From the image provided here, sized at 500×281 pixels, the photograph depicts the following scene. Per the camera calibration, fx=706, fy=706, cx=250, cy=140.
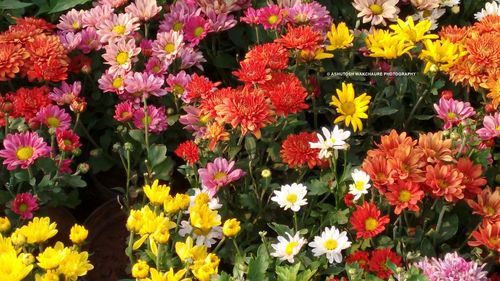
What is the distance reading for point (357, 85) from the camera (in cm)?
226

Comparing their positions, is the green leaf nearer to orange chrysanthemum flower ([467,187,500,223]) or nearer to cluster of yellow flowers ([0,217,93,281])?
cluster of yellow flowers ([0,217,93,281])

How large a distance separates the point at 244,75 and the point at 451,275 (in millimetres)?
759

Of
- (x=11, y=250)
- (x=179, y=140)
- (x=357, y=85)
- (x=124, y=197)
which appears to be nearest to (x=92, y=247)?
(x=124, y=197)

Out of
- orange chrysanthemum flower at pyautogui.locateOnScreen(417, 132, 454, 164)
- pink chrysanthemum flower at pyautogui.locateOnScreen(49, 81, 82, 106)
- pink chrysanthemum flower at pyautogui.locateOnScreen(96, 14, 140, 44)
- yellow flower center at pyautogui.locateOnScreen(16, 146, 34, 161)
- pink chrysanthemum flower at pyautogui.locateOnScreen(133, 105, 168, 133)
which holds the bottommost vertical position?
pink chrysanthemum flower at pyautogui.locateOnScreen(133, 105, 168, 133)

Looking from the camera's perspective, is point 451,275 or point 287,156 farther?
point 287,156

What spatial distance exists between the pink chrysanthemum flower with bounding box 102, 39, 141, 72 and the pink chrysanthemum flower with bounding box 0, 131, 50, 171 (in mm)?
385

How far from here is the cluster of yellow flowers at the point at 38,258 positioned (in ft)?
4.45

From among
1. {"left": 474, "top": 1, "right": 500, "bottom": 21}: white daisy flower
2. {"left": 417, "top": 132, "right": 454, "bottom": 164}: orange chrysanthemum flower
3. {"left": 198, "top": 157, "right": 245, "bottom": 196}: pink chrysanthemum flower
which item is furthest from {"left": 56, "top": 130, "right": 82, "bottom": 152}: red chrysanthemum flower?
{"left": 474, "top": 1, "right": 500, "bottom": 21}: white daisy flower

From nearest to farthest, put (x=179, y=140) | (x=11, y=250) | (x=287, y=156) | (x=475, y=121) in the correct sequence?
(x=11, y=250), (x=287, y=156), (x=475, y=121), (x=179, y=140)

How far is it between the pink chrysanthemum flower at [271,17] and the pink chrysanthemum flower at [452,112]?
0.55 meters

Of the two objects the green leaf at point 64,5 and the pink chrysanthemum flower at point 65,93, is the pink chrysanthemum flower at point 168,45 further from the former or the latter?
the green leaf at point 64,5

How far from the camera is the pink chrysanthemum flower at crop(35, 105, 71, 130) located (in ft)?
6.55

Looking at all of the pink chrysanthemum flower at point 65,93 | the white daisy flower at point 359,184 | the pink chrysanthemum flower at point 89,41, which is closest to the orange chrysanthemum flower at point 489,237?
the white daisy flower at point 359,184

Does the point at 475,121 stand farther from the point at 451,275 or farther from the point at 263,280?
the point at 263,280
